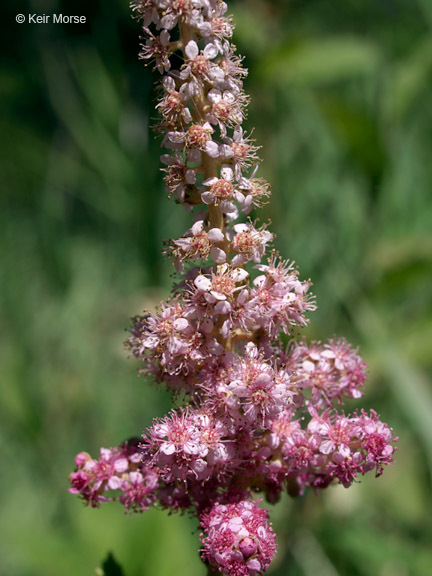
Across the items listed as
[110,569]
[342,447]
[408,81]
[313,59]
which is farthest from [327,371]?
[408,81]

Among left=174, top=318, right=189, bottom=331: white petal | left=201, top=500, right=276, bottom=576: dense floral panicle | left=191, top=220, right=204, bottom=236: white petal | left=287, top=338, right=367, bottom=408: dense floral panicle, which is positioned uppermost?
left=191, top=220, right=204, bottom=236: white petal

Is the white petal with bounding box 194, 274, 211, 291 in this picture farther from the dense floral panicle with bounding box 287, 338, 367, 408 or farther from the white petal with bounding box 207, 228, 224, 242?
the dense floral panicle with bounding box 287, 338, 367, 408

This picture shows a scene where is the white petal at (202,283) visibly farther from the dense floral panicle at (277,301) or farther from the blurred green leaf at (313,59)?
the blurred green leaf at (313,59)

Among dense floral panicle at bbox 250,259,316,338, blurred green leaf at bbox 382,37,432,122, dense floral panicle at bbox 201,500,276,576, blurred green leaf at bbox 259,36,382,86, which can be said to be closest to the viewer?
dense floral panicle at bbox 201,500,276,576

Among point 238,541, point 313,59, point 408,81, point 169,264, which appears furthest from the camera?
point 169,264

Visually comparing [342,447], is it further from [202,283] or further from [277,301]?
[202,283]

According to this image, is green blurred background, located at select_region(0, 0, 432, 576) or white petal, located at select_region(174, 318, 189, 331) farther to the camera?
green blurred background, located at select_region(0, 0, 432, 576)

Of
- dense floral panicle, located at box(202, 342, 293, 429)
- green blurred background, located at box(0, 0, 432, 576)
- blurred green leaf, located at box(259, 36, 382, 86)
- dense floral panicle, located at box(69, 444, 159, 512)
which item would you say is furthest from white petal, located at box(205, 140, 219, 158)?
blurred green leaf, located at box(259, 36, 382, 86)

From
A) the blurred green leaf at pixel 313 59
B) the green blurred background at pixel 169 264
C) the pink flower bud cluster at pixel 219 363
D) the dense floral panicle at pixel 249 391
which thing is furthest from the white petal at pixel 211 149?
the blurred green leaf at pixel 313 59

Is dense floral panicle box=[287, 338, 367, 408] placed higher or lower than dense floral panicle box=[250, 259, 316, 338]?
lower
